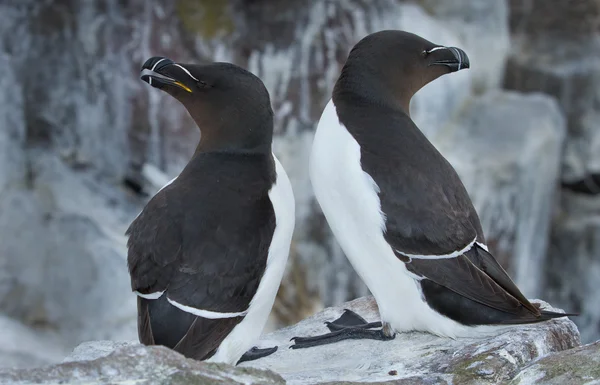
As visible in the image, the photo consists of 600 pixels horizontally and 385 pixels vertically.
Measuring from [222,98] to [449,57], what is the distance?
0.83 m

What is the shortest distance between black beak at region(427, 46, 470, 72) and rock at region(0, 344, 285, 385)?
1.55 meters

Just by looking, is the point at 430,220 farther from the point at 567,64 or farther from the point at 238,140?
the point at 567,64

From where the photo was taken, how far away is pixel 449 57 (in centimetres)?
325

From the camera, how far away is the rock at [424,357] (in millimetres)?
2650

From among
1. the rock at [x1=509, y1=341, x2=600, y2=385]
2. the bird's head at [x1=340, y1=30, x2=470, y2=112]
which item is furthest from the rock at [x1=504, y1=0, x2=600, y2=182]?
the rock at [x1=509, y1=341, x2=600, y2=385]

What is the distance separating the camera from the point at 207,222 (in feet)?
8.77

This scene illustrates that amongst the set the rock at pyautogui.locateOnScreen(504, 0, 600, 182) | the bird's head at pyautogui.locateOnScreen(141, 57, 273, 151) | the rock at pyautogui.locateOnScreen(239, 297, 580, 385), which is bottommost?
the rock at pyautogui.locateOnScreen(239, 297, 580, 385)

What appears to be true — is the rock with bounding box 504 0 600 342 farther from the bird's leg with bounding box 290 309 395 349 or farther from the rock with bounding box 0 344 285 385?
the rock with bounding box 0 344 285 385

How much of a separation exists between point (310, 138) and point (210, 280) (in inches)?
169

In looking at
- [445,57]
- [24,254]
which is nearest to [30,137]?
[24,254]

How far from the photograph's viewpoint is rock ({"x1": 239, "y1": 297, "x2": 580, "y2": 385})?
2650 millimetres

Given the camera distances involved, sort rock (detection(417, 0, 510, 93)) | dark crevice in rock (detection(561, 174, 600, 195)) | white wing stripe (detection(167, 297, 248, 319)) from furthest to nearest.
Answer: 1. rock (detection(417, 0, 510, 93))
2. dark crevice in rock (detection(561, 174, 600, 195))
3. white wing stripe (detection(167, 297, 248, 319))

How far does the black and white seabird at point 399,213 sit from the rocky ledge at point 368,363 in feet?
0.26

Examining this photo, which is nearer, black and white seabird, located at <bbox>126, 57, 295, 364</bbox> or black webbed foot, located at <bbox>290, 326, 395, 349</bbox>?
black and white seabird, located at <bbox>126, 57, 295, 364</bbox>
